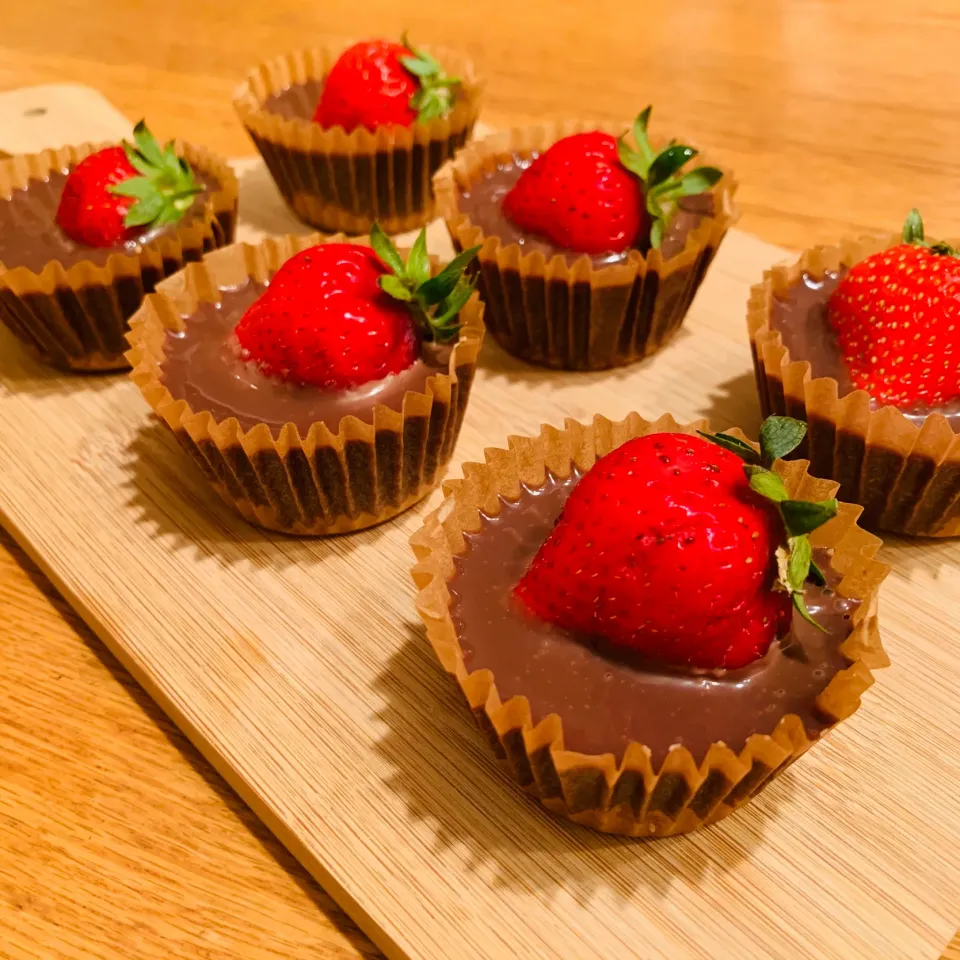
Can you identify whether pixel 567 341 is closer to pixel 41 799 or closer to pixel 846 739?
pixel 846 739

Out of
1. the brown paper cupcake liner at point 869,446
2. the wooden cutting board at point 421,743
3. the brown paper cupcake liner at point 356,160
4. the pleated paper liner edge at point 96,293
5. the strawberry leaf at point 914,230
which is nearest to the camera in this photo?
the wooden cutting board at point 421,743

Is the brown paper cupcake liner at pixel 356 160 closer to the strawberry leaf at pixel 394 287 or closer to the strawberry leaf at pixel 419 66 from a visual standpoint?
the strawberry leaf at pixel 419 66

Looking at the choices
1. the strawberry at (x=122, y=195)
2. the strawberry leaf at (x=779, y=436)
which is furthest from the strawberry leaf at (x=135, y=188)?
the strawberry leaf at (x=779, y=436)

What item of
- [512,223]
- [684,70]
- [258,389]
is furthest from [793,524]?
[684,70]

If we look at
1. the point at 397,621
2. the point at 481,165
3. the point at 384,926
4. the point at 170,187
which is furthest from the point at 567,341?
the point at 384,926

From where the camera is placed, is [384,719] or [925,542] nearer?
[384,719]

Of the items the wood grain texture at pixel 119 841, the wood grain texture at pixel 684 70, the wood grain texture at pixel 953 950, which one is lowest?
the wood grain texture at pixel 953 950
